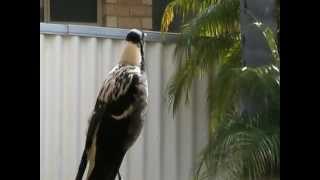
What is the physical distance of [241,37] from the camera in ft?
11.7

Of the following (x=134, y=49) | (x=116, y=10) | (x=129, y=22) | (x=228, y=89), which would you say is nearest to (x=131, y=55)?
(x=134, y=49)

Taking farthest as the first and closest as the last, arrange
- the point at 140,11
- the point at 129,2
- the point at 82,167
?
1. the point at 129,2
2. the point at 140,11
3. the point at 82,167

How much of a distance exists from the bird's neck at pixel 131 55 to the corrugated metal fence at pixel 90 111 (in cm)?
5

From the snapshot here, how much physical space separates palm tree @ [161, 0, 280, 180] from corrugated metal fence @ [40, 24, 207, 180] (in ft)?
0.39

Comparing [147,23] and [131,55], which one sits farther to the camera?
[147,23]

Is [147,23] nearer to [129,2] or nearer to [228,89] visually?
[129,2]

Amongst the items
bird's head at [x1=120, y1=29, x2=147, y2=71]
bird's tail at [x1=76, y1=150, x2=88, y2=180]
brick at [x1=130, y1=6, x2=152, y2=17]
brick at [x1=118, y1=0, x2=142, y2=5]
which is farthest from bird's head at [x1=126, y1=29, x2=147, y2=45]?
bird's tail at [x1=76, y1=150, x2=88, y2=180]

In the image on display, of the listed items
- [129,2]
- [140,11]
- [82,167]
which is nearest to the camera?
[82,167]

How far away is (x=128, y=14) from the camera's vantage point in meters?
3.65

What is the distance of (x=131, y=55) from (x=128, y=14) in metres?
0.29

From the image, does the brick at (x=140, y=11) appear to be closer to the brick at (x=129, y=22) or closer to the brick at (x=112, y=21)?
the brick at (x=129, y=22)

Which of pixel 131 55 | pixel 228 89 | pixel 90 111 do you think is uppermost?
pixel 131 55

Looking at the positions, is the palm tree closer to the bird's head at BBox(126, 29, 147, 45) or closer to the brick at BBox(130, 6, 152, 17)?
the brick at BBox(130, 6, 152, 17)
